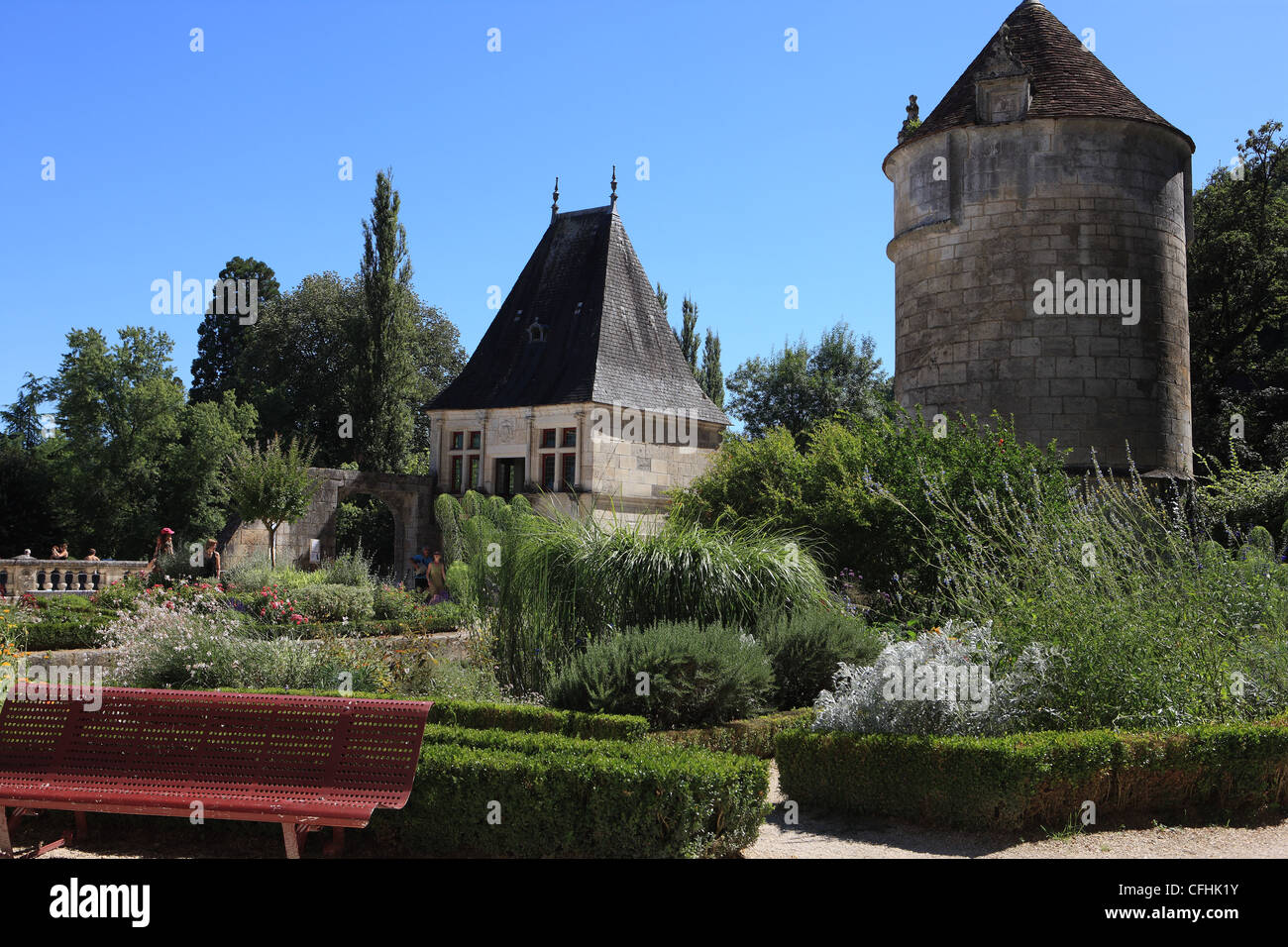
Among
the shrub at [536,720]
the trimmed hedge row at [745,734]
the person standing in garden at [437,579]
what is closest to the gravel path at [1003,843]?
the trimmed hedge row at [745,734]

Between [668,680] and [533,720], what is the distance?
3.25 ft

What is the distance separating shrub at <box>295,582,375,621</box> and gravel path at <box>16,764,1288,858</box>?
34.1 feet

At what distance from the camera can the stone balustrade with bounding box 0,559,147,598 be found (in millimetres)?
20141

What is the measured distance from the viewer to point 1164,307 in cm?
1770

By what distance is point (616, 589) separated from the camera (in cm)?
930

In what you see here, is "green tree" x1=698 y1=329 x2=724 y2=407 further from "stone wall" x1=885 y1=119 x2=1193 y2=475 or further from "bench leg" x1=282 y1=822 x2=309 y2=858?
"bench leg" x1=282 y1=822 x2=309 y2=858

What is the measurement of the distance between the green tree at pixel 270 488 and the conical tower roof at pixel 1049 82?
45.5 ft

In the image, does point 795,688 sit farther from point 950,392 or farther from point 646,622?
point 950,392

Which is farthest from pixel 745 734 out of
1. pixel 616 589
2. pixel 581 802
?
pixel 581 802

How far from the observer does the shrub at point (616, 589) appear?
9.33 m

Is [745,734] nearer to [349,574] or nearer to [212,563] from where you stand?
[349,574]

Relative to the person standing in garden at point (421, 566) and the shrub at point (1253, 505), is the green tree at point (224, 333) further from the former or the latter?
the shrub at point (1253, 505)
